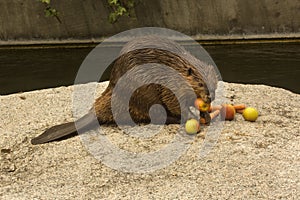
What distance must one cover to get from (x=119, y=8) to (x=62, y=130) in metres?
4.55

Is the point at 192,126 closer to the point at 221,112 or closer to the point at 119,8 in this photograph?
the point at 221,112

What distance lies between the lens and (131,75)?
389 centimetres

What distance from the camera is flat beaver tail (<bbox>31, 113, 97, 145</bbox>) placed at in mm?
3873

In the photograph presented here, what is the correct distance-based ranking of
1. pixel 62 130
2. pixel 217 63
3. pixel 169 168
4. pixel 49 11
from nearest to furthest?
pixel 169 168 < pixel 62 130 < pixel 217 63 < pixel 49 11

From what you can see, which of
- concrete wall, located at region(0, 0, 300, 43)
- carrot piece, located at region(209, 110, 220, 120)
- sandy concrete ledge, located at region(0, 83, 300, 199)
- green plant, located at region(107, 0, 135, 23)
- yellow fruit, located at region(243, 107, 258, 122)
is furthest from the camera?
concrete wall, located at region(0, 0, 300, 43)

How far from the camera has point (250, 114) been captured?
13.7 ft

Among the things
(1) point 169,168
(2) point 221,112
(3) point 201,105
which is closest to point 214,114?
(2) point 221,112

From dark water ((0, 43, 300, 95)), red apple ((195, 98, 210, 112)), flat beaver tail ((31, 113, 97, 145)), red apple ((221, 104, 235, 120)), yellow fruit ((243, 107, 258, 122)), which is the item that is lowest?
dark water ((0, 43, 300, 95))

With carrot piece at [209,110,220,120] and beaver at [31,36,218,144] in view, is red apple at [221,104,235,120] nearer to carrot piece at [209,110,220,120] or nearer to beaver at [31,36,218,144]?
carrot piece at [209,110,220,120]

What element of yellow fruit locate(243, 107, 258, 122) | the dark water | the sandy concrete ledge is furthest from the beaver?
the dark water

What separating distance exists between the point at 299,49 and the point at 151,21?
2.58 meters

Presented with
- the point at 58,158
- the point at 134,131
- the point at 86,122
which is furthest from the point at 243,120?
the point at 58,158

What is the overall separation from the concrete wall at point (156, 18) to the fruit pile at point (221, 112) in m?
4.15

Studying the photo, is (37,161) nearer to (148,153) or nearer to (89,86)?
(148,153)
